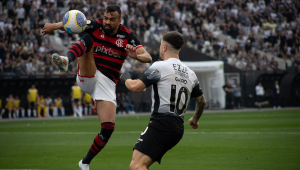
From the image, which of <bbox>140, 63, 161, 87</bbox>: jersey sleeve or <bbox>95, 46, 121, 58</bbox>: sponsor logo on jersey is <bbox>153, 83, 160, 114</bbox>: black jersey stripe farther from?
<bbox>95, 46, 121, 58</bbox>: sponsor logo on jersey

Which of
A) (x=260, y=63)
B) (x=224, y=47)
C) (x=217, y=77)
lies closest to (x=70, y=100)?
(x=217, y=77)

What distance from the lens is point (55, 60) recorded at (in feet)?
19.6

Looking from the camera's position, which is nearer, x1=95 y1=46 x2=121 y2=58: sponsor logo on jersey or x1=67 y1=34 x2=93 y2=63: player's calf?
x1=67 y1=34 x2=93 y2=63: player's calf

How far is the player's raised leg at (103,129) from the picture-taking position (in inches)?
277

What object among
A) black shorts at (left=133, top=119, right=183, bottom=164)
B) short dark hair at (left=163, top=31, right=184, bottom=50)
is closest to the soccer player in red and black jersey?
short dark hair at (left=163, top=31, right=184, bottom=50)

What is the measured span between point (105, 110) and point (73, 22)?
1601mm

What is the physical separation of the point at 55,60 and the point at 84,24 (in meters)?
1.19

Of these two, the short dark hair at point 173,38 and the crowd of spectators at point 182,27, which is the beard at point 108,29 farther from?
the crowd of spectators at point 182,27

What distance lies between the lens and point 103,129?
7.10m

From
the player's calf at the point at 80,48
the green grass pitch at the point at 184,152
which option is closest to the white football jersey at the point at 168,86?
the player's calf at the point at 80,48

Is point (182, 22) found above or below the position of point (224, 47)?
above

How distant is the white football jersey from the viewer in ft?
16.9

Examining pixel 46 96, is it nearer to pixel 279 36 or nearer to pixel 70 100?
pixel 70 100

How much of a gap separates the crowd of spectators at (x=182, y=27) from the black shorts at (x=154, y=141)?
21.8m
